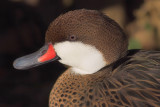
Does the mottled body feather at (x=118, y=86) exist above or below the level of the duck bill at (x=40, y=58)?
below

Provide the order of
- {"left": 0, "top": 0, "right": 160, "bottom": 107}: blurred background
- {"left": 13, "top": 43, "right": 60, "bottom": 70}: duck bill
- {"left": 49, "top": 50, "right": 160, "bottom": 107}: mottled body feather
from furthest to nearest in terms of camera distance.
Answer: {"left": 0, "top": 0, "right": 160, "bottom": 107}: blurred background
{"left": 13, "top": 43, "right": 60, "bottom": 70}: duck bill
{"left": 49, "top": 50, "right": 160, "bottom": 107}: mottled body feather

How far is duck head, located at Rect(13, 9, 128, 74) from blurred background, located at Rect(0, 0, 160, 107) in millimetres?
1093

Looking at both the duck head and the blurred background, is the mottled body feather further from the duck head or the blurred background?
the blurred background

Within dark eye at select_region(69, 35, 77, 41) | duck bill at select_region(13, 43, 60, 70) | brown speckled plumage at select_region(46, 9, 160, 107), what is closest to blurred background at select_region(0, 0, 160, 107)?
duck bill at select_region(13, 43, 60, 70)

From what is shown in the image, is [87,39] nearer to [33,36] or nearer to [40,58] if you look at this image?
[40,58]

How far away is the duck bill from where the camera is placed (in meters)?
1.40

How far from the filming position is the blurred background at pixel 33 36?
95.8 inches

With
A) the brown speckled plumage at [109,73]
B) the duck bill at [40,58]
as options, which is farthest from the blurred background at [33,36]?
the brown speckled plumage at [109,73]

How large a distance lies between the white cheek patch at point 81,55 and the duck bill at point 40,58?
33 mm

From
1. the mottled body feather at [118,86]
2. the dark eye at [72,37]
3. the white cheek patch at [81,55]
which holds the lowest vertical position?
the mottled body feather at [118,86]

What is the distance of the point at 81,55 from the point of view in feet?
4.38

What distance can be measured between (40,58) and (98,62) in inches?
11.9

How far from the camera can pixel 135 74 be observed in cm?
134

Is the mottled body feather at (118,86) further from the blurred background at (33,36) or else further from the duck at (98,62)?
the blurred background at (33,36)
